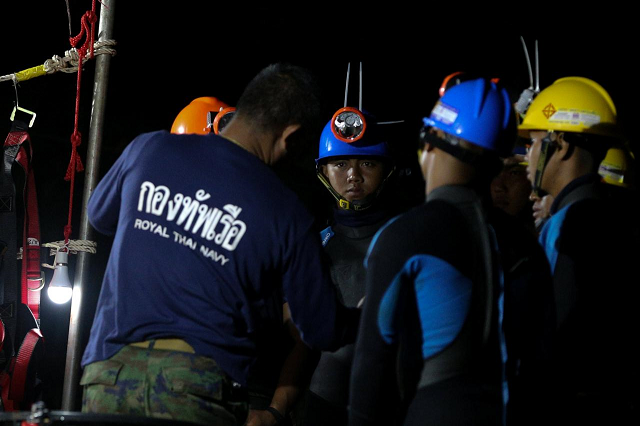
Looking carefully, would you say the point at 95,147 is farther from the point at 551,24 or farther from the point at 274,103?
the point at 551,24

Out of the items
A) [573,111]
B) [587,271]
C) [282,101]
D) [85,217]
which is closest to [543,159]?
[573,111]

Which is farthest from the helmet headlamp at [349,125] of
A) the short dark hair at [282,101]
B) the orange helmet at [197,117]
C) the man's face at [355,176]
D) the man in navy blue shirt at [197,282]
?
the man in navy blue shirt at [197,282]

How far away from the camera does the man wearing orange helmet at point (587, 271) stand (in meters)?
2.61

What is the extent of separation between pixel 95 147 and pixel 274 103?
1239 mm

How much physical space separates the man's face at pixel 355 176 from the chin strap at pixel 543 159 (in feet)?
4.82

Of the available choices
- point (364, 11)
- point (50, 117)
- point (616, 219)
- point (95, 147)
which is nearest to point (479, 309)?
point (616, 219)

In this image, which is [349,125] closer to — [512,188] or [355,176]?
[355,176]

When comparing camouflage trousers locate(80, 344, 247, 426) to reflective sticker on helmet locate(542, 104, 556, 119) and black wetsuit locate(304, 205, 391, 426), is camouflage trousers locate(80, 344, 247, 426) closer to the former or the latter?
black wetsuit locate(304, 205, 391, 426)

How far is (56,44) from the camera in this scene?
544 centimetres

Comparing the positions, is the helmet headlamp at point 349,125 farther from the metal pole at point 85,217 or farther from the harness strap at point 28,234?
the harness strap at point 28,234

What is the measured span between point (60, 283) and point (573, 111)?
2529mm

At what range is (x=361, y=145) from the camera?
14.7 feet

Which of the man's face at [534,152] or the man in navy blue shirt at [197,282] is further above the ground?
the man's face at [534,152]

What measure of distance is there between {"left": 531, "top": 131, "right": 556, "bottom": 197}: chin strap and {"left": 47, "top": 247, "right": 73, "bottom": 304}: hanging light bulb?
2250 mm
